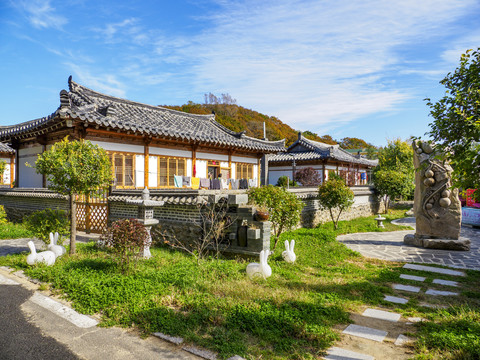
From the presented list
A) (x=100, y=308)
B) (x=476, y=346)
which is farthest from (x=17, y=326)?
(x=476, y=346)

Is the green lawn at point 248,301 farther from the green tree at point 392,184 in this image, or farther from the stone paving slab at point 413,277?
the green tree at point 392,184

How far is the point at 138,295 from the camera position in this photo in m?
4.93

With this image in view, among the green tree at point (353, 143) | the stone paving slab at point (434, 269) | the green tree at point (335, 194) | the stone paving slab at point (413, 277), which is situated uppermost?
the green tree at point (353, 143)

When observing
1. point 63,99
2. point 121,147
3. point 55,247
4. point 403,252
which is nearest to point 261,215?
point 403,252

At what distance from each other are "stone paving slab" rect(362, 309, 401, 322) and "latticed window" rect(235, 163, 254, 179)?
13913mm

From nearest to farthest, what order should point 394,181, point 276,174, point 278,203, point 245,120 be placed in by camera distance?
point 278,203 < point 394,181 < point 276,174 < point 245,120

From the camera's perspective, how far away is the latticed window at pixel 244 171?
18591 millimetres

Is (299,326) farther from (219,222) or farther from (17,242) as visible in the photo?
(17,242)

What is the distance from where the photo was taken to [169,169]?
14.8m

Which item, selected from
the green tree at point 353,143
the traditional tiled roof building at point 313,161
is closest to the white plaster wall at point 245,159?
the traditional tiled roof building at point 313,161

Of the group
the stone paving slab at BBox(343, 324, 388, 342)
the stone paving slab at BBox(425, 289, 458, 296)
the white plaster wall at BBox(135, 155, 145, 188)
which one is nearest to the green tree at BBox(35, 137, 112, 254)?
the white plaster wall at BBox(135, 155, 145, 188)

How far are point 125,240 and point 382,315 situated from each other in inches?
174

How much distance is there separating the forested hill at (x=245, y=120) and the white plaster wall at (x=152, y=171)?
27292mm

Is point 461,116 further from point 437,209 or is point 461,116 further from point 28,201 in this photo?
point 28,201
